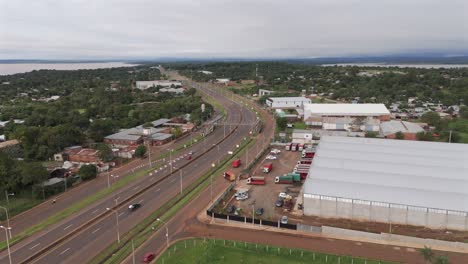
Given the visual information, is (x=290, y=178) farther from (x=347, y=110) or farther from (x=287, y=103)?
(x=287, y=103)

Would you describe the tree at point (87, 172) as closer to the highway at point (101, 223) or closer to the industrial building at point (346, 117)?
the highway at point (101, 223)

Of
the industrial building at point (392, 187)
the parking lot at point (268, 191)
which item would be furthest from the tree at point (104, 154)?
A: the industrial building at point (392, 187)

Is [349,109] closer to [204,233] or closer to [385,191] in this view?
[385,191]

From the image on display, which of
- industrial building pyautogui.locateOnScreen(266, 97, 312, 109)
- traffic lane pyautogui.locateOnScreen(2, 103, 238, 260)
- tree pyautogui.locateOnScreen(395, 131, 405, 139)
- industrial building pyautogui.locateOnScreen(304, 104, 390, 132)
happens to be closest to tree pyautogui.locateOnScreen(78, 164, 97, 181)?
traffic lane pyautogui.locateOnScreen(2, 103, 238, 260)

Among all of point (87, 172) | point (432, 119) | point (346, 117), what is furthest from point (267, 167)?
point (432, 119)

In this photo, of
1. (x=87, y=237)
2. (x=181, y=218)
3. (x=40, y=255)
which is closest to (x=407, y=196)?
(x=181, y=218)
